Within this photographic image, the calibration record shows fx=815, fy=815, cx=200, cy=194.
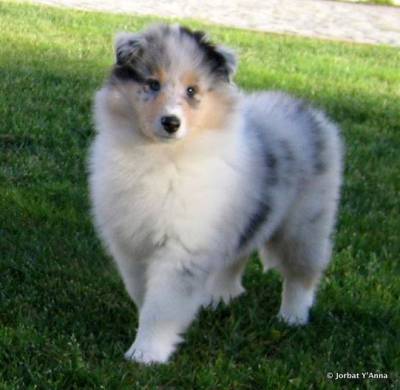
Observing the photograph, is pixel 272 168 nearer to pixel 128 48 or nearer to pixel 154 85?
pixel 154 85

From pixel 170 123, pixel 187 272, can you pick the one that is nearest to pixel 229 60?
pixel 170 123

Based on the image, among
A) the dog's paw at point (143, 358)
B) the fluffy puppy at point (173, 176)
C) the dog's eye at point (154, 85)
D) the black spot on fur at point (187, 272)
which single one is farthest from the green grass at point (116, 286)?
the dog's eye at point (154, 85)

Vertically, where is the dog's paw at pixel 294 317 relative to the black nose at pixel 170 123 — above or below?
below

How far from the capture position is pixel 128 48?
3.58m

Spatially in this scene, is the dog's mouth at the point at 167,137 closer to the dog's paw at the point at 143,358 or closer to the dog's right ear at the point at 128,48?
the dog's right ear at the point at 128,48

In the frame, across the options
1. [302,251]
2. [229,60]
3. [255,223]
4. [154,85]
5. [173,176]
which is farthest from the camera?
[302,251]

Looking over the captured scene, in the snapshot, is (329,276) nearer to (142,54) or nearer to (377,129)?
(142,54)

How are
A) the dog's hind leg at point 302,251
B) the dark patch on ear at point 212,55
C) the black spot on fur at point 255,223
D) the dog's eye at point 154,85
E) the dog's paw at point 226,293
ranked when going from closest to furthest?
the dog's eye at point 154,85 < the dark patch on ear at point 212,55 < the black spot on fur at point 255,223 < the dog's hind leg at point 302,251 < the dog's paw at point 226,293

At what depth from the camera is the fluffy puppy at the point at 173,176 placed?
3.53 meters

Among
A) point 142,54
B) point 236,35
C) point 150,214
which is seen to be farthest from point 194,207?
point 236,35

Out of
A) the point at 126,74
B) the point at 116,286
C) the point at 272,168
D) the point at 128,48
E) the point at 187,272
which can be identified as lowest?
the point at 116,286

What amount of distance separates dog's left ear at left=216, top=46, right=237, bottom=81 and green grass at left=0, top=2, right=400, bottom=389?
1249 millimetres

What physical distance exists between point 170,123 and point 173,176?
1.03 ft

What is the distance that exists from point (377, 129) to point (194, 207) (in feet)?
15.3
